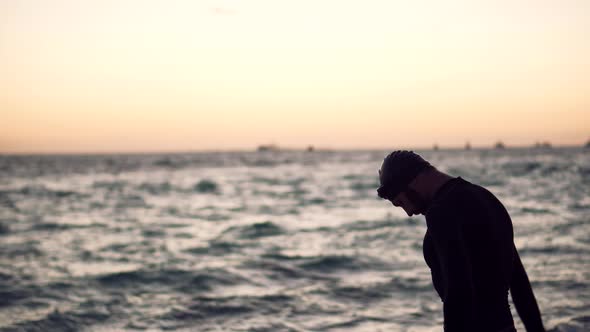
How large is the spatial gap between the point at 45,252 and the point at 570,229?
51.1 ft

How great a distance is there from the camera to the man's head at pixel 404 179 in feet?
10.2

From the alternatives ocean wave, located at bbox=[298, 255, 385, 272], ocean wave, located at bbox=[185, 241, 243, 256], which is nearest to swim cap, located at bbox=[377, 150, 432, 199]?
ocean wave, located at bbox=[298, 255, 385, 272]

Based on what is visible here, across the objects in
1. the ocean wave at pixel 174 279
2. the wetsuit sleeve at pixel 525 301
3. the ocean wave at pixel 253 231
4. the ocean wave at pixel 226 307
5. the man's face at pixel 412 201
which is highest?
the man's face at pixel 412 201

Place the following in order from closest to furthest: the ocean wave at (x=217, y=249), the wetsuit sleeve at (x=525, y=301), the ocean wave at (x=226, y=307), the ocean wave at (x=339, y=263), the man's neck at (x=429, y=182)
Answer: the man's neck at (x=429, y=182), the wetsuit sleeve at (x=525, y=301), the ocean wave at (x=226, y=307), the ocean wave at (x=339, y=263), the ocean wave at (x=217, y=249)

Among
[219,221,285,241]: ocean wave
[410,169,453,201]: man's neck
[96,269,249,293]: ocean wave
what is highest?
[410,169,453,201]: man's neck

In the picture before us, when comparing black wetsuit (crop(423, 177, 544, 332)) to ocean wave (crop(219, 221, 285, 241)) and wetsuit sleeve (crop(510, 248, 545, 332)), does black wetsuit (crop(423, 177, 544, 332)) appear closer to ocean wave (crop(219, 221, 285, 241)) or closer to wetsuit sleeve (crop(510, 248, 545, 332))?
wetsuit sleeve (crop(510, 248, 545, 332))

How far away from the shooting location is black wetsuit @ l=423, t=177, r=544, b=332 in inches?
110

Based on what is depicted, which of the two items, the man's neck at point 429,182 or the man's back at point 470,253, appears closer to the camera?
the man's back at point 470,253

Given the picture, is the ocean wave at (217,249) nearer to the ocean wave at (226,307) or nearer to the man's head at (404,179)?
the ocean wave at (226,307)

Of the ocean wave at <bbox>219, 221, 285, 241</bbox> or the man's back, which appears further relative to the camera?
the ocean wave at <bbox>219, 221, 285, 241</bbox>

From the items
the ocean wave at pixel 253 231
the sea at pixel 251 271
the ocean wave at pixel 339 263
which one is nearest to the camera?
the sea at pixel 251 271

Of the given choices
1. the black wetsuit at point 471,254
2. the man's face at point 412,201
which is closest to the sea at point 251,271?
the black wetsuit at point 471,254

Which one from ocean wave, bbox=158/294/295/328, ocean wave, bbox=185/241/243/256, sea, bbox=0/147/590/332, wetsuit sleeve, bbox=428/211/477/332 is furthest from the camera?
ocean wave, bbox=185/241/243/256

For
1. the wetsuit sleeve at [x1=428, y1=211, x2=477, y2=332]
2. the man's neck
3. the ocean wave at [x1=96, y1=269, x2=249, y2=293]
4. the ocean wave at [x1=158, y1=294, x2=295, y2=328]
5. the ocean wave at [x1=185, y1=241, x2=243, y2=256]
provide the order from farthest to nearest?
the ocean wave at [x1=185, y1=241, x2=243, y2=256], the ocean wave at [x1=96, y1=269, x2=249, y2=293], the ocean wave at [x1=158, y1=294, x2=295, y2=328], the man's neck, the wetsuit sleeve at [x1=428, y1=211, x2=477, y2=332]
